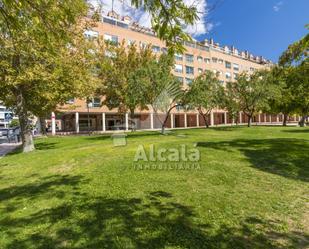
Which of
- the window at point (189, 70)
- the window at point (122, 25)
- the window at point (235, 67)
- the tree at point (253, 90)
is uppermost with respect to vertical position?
the window at point (122, 25)

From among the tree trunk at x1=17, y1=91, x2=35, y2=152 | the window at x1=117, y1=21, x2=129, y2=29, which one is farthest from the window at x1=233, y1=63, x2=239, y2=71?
the tree trunk at x1=17, y1=91, x2=35, y2=152

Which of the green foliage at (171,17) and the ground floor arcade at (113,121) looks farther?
the ground floor arcade at (113,121)

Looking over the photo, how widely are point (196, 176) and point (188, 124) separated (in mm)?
52763

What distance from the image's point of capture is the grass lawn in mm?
3775

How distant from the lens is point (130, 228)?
4.09 meters

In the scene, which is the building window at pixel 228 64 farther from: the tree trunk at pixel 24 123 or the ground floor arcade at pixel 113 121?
the tree trunk at pixel 24 123

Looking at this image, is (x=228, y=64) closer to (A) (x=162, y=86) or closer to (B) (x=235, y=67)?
(B) (x=235, y=67)

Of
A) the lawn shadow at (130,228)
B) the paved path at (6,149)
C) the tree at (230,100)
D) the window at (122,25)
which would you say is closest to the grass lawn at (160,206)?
the lawn shadow at (130,228)

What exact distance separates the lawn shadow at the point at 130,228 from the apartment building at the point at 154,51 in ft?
85.6

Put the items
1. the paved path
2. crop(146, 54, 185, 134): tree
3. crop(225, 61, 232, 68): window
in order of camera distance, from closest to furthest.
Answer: the paved path → crop(146, 54, 185, 134): tree → crop(225, 61, 232, 68): window

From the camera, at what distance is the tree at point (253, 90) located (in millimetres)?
30859

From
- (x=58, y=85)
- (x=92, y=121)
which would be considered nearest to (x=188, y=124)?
(x=92, y=121)

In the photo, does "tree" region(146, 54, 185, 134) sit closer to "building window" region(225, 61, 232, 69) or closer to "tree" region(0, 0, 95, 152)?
"tree" region(0, 0, 95, 152)

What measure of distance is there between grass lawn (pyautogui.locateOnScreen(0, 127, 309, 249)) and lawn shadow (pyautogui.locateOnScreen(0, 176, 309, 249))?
15 mm
